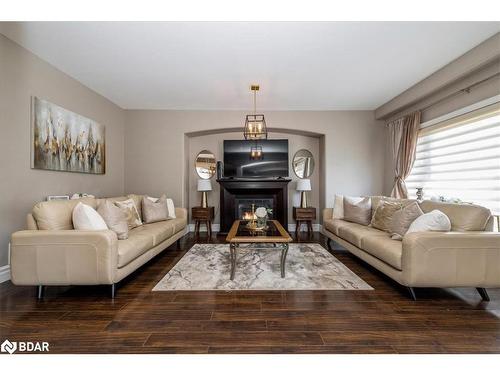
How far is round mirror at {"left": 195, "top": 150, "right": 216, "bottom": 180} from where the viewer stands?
5703mm

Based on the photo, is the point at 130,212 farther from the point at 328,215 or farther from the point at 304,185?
the point at 304,185

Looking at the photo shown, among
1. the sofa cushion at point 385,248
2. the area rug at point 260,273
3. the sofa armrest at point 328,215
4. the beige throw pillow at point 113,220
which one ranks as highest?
the beige throw pillow at point 113,220

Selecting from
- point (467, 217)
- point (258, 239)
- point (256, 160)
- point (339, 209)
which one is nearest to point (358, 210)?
point (339, 209)

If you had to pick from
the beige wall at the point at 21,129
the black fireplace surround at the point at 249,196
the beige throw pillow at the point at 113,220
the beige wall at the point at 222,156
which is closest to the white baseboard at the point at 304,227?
the beige wall at the point at 222,156

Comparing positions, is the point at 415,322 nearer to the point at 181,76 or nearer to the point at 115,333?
the point at 115,333

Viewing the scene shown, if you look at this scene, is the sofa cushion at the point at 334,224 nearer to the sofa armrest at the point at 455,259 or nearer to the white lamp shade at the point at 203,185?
the sofa armrest at the point at 455,259

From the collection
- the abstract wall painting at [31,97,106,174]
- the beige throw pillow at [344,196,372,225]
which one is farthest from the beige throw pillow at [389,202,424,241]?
the abstract wall painting at [31,97,106,174]

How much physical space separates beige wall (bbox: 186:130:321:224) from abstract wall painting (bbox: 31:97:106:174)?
1868 millimetres

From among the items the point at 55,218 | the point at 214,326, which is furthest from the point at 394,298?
the point at 55,218

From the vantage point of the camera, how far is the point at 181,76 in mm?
3574

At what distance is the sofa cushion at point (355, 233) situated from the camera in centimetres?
300

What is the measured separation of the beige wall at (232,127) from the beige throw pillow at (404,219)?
2419 mm

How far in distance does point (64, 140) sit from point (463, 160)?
569 centimetres

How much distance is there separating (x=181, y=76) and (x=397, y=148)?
4.14 m
